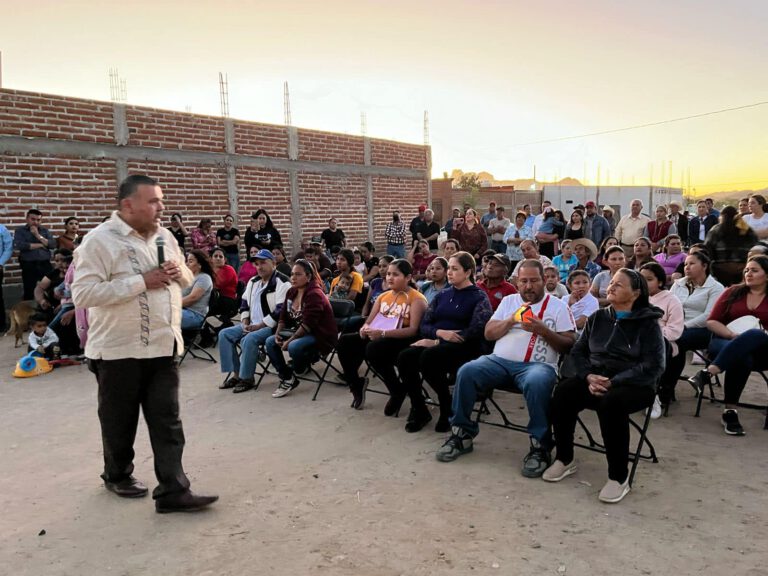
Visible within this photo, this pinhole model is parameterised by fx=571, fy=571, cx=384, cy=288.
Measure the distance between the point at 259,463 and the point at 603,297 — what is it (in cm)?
435

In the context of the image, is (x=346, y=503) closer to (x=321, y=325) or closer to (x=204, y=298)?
(x=321, y=325)

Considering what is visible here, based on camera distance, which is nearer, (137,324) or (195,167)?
(137,324)

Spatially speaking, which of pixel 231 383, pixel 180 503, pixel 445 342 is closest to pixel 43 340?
pixel 231 383

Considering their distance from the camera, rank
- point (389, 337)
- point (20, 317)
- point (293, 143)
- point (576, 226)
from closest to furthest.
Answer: point (389, 337), point (20, 317), point (576, 226), point (293, 143)

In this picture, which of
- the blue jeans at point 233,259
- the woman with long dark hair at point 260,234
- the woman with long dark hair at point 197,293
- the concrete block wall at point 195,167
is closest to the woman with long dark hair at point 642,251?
the woman with long dark hair at point 197,293

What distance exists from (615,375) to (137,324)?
9.71 ft

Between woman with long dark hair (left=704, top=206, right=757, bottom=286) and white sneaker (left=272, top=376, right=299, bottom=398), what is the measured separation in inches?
200

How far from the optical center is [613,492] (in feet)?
11.2

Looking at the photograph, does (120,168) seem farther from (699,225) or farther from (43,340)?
(699,225)

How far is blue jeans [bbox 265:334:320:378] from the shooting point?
5.69 m

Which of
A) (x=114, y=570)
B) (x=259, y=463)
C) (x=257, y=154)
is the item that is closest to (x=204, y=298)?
(x=259, y=463)

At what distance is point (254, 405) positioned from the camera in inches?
218

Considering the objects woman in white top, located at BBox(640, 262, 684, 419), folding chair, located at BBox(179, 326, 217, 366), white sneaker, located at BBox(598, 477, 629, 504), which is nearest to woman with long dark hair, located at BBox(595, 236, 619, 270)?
woman in white top, located at BBox(640, 262, 684, 419)

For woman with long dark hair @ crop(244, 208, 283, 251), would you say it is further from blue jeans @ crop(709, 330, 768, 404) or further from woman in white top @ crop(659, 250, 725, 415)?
blue jeans @ crop(709, 330, 768, 404)
